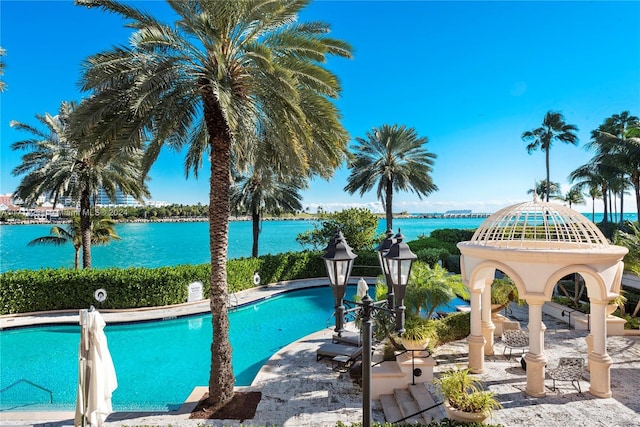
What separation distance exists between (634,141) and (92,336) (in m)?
30.5

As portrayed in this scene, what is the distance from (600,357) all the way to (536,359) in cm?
128

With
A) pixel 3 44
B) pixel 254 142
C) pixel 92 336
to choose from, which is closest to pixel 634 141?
pixel 254 142

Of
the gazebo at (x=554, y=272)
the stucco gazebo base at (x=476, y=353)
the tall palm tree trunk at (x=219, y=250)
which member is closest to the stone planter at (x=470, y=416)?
the gazebo at (x=554, y=272)

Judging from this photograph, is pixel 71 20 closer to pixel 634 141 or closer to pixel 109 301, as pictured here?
pixel 109 301

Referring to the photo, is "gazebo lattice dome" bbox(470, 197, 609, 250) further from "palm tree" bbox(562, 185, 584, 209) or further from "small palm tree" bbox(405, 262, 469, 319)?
"palm tree" bbox(562, 185, 584, 209)

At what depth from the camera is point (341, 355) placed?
Answer: 951cm

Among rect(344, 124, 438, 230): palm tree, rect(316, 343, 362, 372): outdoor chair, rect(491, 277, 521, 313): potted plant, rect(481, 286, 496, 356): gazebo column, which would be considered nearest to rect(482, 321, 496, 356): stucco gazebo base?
rect(481, 286, 496, 356): gazebo column

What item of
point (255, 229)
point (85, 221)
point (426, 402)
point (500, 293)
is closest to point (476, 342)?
point (426, 402)

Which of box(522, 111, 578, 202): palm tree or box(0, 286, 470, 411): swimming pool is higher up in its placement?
box(522, 111, 578, 202): palm tree

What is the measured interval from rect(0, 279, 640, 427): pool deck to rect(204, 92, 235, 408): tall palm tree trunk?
83 centimetres

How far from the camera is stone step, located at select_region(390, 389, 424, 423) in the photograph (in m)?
7.07

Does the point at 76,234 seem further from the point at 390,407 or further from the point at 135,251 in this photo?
the point at 135,251

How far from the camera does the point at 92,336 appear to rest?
20.0 ft

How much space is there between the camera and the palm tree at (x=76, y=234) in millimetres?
20513
